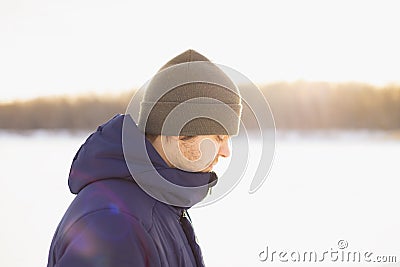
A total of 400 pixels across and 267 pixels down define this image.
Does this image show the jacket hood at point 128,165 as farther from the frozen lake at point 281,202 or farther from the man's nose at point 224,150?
the frozen lake at point 281,202

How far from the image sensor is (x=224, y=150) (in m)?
0.62

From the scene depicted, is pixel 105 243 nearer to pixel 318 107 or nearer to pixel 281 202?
pixel 281 202

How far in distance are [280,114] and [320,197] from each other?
1.88 feet

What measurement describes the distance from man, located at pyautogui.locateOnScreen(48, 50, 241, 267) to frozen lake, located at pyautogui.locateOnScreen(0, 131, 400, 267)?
3.50 ft

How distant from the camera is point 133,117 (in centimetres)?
64

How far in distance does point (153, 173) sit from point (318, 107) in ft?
9.07

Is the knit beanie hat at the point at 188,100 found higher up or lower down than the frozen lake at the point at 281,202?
higher up

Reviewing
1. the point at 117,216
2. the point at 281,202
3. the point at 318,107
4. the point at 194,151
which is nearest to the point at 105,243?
the point at 117,216

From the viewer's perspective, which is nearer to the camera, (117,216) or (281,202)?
(117,216)

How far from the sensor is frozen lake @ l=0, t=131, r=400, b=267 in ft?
7.02

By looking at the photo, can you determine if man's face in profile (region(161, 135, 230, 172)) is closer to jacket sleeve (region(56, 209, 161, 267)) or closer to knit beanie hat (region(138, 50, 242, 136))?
knit beanie hat (region(138, 50, 242, 136))

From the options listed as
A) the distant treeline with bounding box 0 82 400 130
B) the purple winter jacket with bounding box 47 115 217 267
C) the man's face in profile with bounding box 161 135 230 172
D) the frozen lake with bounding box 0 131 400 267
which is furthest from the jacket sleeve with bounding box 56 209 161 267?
the distant treeline with bounding box 0 82 400 130

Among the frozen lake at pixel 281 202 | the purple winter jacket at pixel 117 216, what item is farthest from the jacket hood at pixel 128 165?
the frozen lake at pixel 281 202

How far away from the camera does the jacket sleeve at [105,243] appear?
1.59 ft
